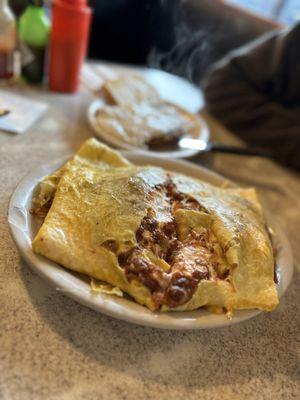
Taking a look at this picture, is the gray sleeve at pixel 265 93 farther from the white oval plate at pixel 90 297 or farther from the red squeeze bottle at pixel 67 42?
the white oval plate at pixel 90 297

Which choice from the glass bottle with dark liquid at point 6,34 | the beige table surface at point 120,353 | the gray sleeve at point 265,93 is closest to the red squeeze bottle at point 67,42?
the glass bottle with dark liquid at point 6,34

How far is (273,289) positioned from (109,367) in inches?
11.3

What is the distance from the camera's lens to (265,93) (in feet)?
4.58

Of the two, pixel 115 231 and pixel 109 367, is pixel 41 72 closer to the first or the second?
pixel 115 231

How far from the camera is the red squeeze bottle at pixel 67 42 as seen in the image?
3.92 ft

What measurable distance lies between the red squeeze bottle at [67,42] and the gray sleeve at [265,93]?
0.51 meters

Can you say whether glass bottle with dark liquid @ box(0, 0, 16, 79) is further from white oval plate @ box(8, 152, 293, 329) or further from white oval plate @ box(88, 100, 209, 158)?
white oval plate @ box(8, 152, 293, 329)

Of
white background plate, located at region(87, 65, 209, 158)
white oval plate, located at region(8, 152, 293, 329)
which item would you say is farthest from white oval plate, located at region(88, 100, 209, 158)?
white oval plate, located at region(8, 152, 293, 329)

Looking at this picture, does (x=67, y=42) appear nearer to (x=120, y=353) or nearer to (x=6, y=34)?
(x=6, y=34)

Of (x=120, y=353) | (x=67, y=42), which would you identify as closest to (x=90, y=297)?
(x=120, y=353)

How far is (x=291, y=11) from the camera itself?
2.73 metres

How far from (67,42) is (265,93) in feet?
2.32

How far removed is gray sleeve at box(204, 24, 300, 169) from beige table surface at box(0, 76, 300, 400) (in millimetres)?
693

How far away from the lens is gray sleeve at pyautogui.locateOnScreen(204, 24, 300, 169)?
1.31 metres
